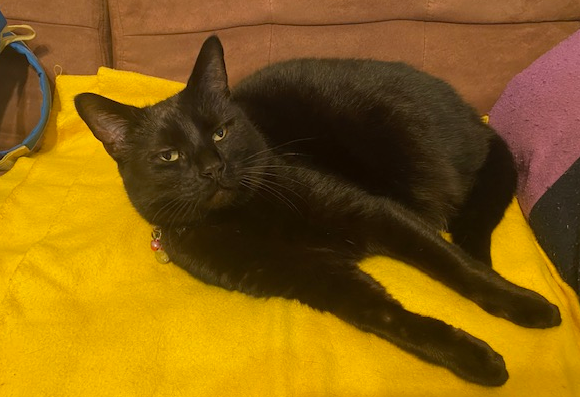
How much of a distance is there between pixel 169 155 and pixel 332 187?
39cm

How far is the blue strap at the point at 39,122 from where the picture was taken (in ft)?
4.81

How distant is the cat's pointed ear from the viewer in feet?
3.57

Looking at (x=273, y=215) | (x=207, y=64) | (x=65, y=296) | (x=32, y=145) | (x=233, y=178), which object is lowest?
(x=65, y=296)

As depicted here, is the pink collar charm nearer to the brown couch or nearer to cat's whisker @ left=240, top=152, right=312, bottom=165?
cat's whisker @ left=240, top=152, right=312, bottom=165

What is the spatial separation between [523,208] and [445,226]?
0.22 metres

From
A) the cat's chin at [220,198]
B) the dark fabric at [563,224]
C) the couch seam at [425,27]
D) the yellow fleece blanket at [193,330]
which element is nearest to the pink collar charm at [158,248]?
the yellow fleece blanket at [193,330]

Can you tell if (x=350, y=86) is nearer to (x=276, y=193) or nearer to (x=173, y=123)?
(x=276, y=193)

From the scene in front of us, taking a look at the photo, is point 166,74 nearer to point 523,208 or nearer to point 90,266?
point 90,266

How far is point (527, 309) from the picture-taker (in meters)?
0.95

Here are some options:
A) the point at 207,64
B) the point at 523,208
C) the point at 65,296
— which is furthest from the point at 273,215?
the point at 523,208

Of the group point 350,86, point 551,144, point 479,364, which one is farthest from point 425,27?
point 479,364

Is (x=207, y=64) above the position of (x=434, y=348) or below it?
above

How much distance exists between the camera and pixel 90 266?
1.15 metres

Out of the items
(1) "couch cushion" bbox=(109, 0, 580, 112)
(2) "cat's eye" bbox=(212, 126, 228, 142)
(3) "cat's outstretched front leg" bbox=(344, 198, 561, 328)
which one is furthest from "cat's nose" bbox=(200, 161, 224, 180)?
(1) "couch cushion" bbox=(109, 0, 580, 112)
